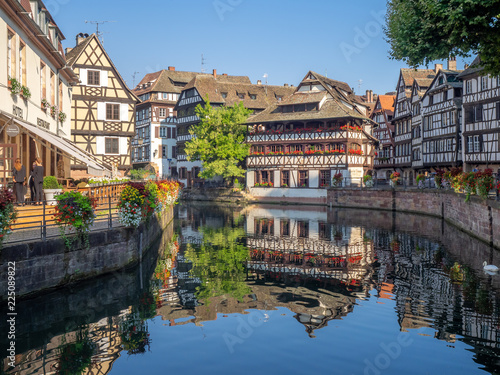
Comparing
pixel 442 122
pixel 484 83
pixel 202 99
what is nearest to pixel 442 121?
pixel 442 122

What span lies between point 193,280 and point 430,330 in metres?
7.32

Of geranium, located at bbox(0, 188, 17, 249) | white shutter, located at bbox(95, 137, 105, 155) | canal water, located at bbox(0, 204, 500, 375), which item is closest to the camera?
canal water, located at bbox(0, 204, 500, 375)

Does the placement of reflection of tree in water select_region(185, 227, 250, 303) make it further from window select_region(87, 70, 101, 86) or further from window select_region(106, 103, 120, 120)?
window select_region(87, 70, 101, 86)

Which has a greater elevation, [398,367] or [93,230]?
[93,230]

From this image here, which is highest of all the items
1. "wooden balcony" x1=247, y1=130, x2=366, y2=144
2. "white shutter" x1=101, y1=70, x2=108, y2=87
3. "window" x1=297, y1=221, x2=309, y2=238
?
"white shutter" x1=101, y1=70, x2=108, y2=87

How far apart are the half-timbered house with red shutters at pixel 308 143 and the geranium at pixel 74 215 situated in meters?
41.1

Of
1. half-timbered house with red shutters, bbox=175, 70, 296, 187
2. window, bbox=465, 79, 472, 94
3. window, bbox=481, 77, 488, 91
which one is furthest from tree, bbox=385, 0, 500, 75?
half-timbered house with red shutters, bbox=175, 70, 296, 187

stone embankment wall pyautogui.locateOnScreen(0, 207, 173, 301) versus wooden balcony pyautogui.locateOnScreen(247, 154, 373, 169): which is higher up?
wooden balcony pyautogui.locateOnScreen(247, 154, 373, 169)

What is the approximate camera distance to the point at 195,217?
38.3m

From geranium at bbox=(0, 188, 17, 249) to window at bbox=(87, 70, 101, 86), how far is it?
32.8 m

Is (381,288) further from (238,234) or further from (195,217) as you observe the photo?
(195,217)

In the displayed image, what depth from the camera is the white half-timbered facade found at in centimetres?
4653

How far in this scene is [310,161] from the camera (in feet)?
181

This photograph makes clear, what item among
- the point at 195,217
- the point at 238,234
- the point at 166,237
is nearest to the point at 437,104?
the point at 195,217
